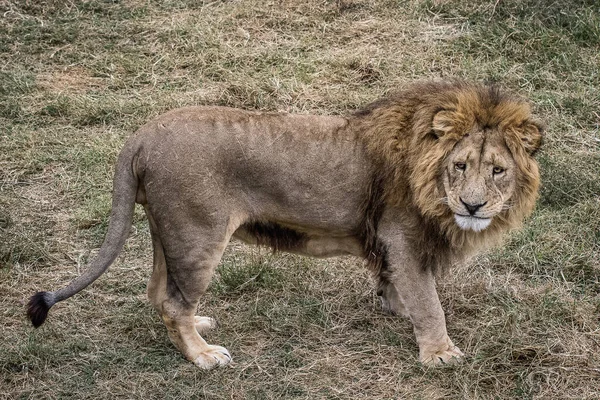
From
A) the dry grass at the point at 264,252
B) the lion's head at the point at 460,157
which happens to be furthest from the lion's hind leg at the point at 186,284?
the lion's head at the point at 460,157

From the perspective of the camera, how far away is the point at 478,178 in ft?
14.1

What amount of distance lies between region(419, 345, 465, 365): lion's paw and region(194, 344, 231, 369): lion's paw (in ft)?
3.06

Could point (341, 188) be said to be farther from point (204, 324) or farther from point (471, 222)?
point (204, 324)

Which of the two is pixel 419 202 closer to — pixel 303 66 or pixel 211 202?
pixel 211 202

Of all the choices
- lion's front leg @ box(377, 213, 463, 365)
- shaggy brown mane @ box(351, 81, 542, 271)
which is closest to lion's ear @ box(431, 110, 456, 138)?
shaggy brown mane @ box(351, 81, 542, 271)

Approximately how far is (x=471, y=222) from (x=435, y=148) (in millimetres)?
370

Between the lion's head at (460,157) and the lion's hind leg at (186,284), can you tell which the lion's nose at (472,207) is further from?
the lion's hind leg at (186,284)

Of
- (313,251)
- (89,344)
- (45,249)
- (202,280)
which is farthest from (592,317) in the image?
(45,249)

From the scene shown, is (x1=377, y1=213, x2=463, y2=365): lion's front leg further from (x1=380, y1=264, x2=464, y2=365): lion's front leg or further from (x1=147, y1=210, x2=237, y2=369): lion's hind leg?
(x1=147, y1=210, x2=237, y2=369): lion's hind leg

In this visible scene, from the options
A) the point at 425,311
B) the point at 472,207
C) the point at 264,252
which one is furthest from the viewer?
the point at 264,252

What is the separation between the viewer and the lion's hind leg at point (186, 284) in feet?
14.6

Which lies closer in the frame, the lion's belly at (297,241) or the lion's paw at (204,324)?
the lion's belly at (297,241)

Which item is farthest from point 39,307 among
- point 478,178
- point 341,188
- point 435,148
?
point 478,178

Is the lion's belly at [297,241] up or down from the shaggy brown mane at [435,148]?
down
